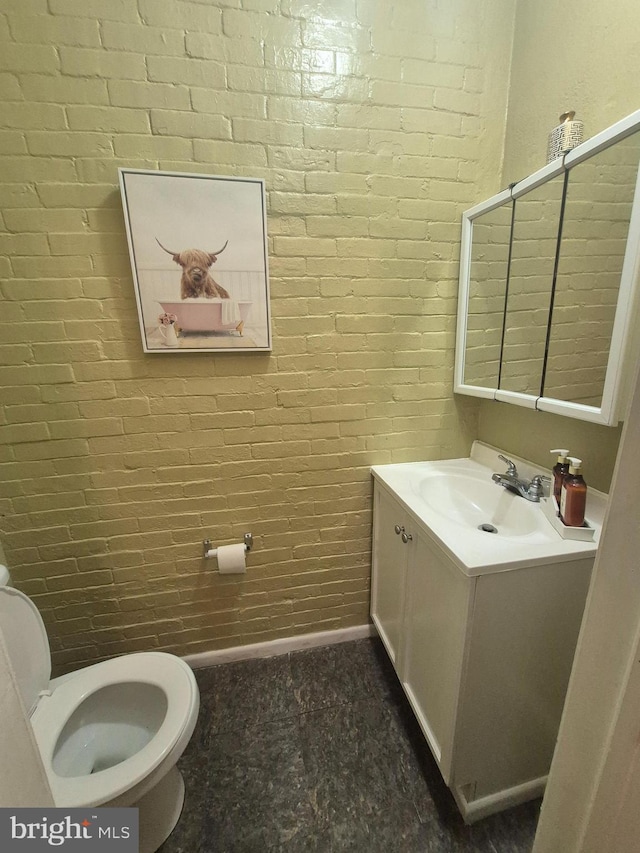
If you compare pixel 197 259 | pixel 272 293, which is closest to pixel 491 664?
pixel 272 293

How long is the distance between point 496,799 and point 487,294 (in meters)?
1.72

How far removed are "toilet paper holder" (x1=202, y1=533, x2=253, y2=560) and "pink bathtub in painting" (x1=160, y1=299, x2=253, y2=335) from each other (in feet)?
2.84

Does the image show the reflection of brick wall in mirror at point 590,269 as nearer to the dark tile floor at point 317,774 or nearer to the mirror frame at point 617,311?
the mirror frame at point 617,311

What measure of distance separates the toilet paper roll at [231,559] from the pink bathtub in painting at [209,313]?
88 cm

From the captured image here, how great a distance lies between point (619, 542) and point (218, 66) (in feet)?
5.48

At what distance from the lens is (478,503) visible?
4.64 ft

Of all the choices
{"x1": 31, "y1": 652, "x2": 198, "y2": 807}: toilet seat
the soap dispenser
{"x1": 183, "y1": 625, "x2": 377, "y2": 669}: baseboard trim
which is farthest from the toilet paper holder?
the soap dispenser

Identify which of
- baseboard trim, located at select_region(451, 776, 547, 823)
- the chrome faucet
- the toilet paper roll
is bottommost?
baseboard trim, located at select_region(451, 776, 547, 823)

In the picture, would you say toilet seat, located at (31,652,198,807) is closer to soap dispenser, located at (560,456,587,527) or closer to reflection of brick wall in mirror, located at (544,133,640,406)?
soap dispenser, located at (560,456,587,527)

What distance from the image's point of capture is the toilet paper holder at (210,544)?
57.6 inches

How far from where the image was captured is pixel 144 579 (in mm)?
1489

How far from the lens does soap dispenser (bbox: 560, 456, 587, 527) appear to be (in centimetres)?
100

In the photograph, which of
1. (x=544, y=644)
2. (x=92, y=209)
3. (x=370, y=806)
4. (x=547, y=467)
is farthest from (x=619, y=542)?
(x=92, y=209)

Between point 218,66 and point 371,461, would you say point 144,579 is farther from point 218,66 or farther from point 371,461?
point 218,66
